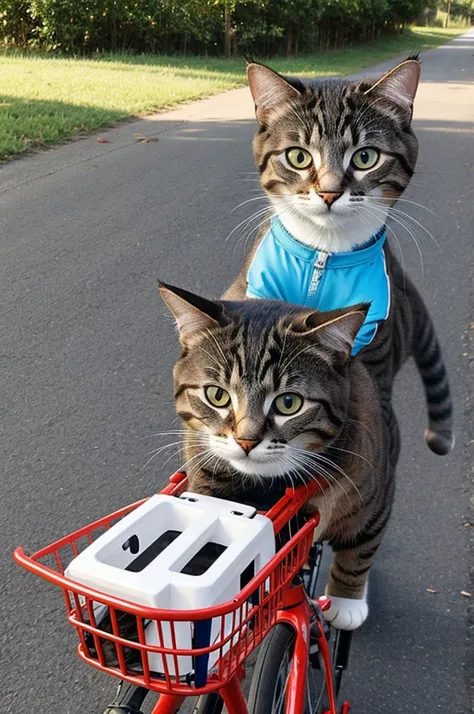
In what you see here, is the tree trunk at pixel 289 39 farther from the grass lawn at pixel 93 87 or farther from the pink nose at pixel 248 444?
the pink nose at pixel 248 444

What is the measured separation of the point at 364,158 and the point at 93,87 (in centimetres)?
1048

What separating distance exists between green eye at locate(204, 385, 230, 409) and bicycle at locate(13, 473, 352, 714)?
18cm

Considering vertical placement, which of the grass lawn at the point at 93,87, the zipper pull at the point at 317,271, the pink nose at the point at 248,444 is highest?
the zipper pull at the point at 317,271

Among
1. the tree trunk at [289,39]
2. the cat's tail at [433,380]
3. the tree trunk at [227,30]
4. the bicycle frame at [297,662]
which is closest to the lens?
the bicycle frame at [297,662]

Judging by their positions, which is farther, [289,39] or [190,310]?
[289,39]

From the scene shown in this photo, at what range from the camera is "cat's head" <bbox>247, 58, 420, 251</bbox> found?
7.53 feet

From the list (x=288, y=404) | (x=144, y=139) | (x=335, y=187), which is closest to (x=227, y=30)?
(x=144, y=139)

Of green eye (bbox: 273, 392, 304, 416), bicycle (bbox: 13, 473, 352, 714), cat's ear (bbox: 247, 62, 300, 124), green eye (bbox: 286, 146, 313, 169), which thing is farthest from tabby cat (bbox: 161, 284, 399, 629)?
cat's ear (bbox: 247, 62, 300, 124)

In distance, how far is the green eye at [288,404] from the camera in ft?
5.18

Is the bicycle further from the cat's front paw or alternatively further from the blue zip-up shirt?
the blue zip-up shirt

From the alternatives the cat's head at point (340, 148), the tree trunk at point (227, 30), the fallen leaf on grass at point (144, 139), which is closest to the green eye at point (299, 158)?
the cat's head at point (340, 148)

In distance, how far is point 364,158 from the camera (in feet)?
7.70

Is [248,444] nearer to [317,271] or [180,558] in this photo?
[180,558]

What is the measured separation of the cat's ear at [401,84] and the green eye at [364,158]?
0.19 metres
